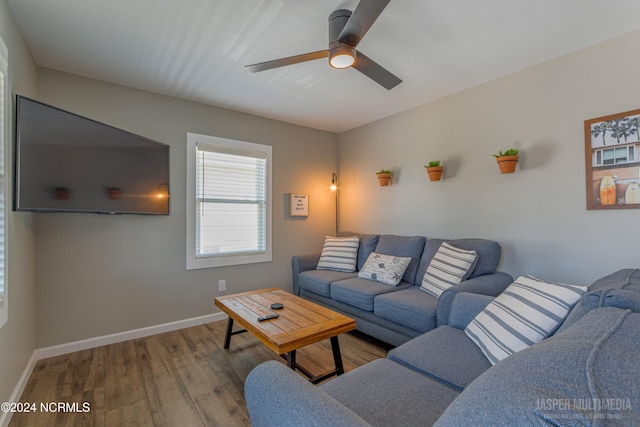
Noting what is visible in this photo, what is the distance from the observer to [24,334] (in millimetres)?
2143

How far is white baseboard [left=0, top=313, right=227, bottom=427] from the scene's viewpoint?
6.33ft

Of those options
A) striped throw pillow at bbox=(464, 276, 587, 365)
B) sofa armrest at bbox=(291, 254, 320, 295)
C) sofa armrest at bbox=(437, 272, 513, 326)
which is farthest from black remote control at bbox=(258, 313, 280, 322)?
sofa armrest at bbox=(291, 254, 320, 295)

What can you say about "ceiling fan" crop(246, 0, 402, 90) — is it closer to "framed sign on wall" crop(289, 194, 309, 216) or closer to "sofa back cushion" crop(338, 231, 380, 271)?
"sofa back cushion" crop(338, 231, 380, 271)

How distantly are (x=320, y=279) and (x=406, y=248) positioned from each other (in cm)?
99

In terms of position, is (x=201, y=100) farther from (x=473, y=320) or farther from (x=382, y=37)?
(x=473, y=320)

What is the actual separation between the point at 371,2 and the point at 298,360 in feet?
8.07

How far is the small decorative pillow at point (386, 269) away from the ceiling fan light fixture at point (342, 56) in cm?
194

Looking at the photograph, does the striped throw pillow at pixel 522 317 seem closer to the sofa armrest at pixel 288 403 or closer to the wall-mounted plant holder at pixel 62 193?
the sofa armrest at pixel 288 403

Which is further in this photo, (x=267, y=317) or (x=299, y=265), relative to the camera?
(x=299, y=265)

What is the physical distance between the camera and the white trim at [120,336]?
2.50 meters

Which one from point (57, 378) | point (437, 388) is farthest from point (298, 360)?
point (57, 378)

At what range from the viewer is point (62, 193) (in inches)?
82.3

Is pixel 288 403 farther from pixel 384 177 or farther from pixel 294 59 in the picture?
pixel 384 177

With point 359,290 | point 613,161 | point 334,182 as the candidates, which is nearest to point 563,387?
point 359,290
